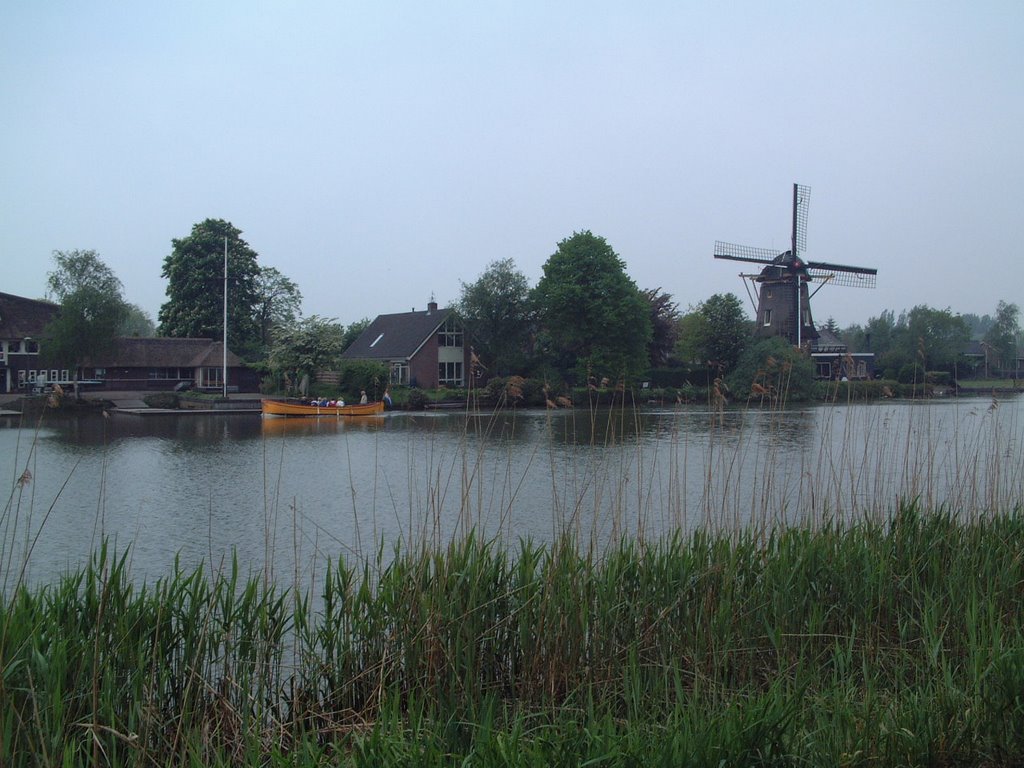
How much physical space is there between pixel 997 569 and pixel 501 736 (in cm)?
415

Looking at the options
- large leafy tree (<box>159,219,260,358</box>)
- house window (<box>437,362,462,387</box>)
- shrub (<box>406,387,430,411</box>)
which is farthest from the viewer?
large leafy tree (<box>159,219,260,358</box>)

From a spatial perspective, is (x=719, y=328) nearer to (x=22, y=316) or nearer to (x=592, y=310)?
(x=592, y=310)

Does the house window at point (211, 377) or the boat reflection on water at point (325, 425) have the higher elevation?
the house window at point (211, 377)

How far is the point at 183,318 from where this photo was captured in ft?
189

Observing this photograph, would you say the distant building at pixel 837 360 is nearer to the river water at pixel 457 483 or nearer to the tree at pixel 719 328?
the river water at pixel 457 483

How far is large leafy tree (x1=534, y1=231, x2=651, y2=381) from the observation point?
47.5 m

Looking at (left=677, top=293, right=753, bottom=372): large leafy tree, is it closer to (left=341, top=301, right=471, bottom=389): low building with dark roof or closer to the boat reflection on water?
(left=341, top=301, right=471, bottom=389): low building with dark roof

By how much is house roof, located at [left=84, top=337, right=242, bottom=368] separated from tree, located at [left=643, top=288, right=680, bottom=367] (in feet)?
85.1

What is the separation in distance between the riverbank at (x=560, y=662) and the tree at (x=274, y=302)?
61251mm

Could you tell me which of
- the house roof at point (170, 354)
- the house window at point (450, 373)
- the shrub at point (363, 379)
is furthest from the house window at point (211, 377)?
the house window at point (450, 373)

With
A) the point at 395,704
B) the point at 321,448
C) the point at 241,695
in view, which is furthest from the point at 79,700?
the point at 321,448

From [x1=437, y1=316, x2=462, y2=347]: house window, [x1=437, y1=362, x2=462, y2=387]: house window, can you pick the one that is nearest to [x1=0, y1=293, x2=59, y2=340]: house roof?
[x1=437, y1=316, x2=462, y2=347]: house window

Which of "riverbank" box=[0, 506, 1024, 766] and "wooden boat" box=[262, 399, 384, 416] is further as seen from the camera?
"wooden boat" box=[262, 399, 384, 416]

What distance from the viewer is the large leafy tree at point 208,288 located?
56.9 m
